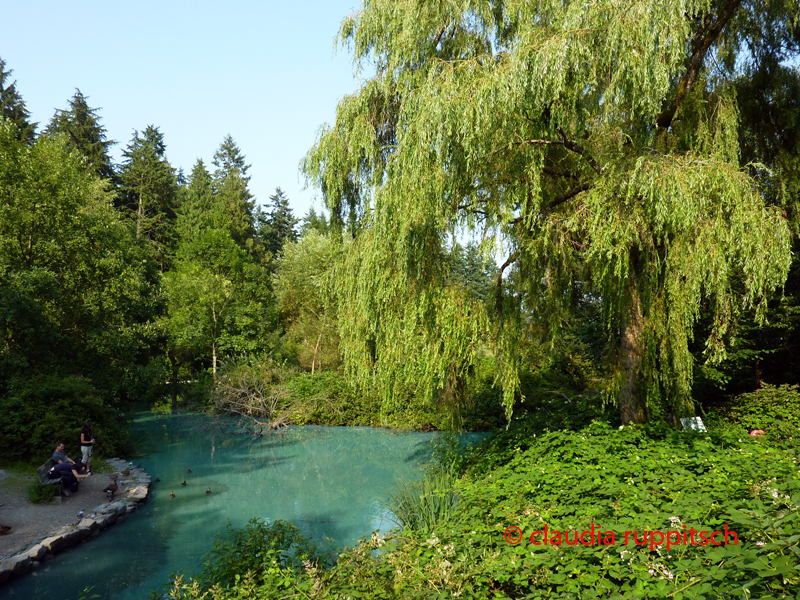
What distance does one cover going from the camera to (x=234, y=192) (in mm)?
36375

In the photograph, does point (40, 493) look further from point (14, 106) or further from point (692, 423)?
point (14, 106)

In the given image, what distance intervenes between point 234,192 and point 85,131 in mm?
9624

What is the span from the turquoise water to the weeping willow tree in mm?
2807

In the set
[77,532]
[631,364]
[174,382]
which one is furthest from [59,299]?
[631,364]

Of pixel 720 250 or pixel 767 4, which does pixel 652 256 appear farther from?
pixel 767 4

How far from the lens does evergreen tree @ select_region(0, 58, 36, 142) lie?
82.6 ft

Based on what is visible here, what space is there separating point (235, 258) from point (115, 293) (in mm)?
11927

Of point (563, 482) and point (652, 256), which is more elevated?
point (652, 256)

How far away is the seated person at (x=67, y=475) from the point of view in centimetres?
832

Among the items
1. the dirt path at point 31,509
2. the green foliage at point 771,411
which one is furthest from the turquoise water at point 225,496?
the green foliage at point 771,411

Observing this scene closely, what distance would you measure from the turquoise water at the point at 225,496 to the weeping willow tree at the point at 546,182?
2.81m

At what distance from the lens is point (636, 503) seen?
381cm

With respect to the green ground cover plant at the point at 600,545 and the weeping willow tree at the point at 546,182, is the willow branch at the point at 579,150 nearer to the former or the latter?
the weeping willow tree at the point at 546,182

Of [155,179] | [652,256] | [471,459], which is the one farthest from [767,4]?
[155,179]
